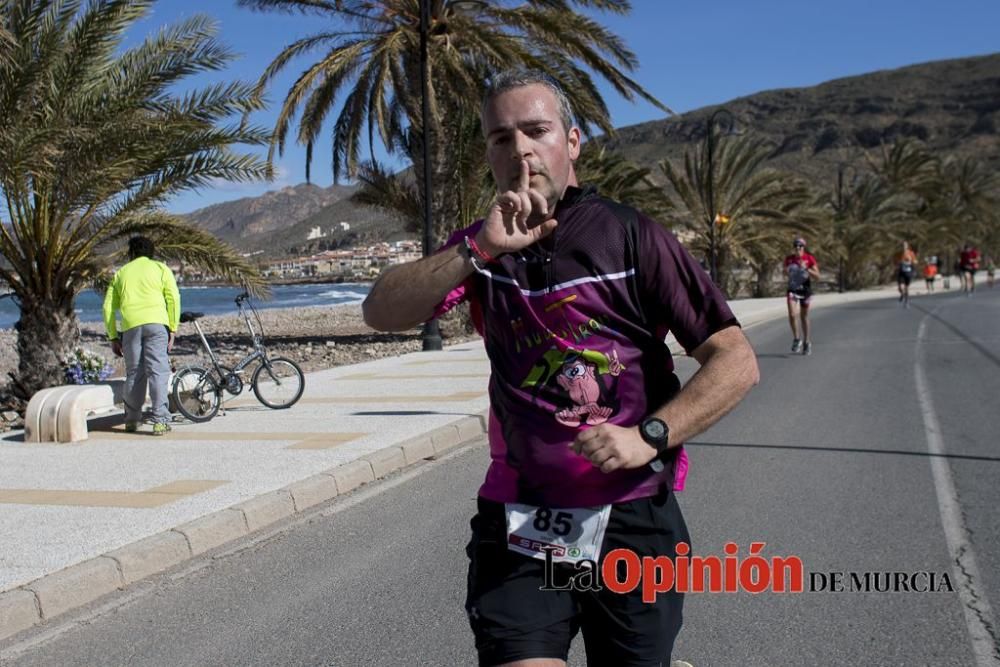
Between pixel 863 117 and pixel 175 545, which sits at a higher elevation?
pixel 863 117

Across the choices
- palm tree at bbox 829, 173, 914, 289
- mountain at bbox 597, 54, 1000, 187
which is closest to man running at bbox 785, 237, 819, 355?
palm tree at bbox 829, 173, 914, 289

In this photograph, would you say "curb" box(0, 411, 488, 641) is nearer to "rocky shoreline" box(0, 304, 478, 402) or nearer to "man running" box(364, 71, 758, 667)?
"man running" box(364, 71, 758, 667)

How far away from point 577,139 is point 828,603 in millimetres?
2888

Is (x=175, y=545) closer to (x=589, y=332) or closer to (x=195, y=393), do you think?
(x=589, y=332)

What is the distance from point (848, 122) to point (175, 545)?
498 ft

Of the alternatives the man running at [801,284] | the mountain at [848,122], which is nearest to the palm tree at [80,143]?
the man running at [801,284]

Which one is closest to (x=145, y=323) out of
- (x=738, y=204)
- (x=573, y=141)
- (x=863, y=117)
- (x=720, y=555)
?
(x=720, y=555)

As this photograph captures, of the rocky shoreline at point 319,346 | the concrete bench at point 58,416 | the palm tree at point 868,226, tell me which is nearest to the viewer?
the concrete bench at point 58,416

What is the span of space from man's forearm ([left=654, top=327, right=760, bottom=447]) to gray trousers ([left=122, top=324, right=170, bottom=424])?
7.41m

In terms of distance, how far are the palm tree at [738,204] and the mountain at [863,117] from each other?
72773 millimetres

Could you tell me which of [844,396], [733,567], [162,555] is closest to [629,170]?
[844,396]

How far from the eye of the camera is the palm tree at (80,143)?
32.3 feet

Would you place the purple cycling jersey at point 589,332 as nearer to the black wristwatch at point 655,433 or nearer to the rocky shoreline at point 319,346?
the black wristwatch at point 655,433

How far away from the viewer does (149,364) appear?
847 cm
